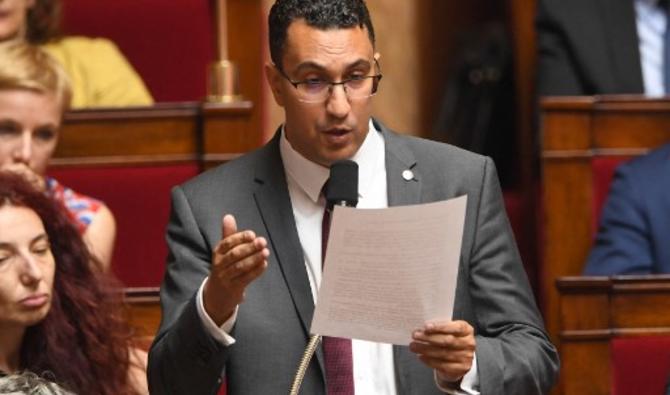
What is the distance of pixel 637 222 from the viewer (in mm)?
1501

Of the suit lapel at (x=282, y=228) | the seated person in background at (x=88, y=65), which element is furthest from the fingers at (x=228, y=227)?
the seated person in background at (x=88, y=65)

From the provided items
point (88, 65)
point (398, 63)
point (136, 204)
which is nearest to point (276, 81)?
point (136, 204)

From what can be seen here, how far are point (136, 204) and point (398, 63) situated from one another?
2.33 feet

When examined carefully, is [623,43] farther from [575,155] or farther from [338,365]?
[338,365]

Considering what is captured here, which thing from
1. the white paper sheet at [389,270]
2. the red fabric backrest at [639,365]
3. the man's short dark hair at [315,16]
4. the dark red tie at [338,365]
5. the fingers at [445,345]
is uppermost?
the man's short dark hair at [315,16]

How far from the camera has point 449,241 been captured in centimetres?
91

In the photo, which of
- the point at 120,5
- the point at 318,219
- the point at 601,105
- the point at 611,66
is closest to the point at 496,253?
the point at 318,219

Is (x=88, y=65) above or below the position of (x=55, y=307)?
above

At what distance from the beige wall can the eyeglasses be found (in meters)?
1.18

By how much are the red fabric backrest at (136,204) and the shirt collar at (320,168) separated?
21.3 inches

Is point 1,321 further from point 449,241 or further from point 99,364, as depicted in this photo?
point 449,241

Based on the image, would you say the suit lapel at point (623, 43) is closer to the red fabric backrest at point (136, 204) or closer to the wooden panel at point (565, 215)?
the wooden panel at point (565, 215)

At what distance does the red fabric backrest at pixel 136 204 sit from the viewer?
1581mm

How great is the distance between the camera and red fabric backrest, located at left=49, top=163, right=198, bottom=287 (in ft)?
5.19
